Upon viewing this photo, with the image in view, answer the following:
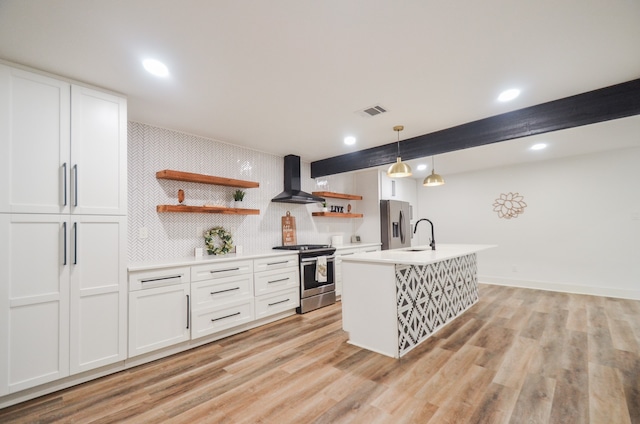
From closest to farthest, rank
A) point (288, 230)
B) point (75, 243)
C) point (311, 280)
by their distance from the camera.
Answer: point (75, 243)
point (311, 280)
point (288, 230)

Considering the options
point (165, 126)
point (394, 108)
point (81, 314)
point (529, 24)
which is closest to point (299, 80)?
point (394, 108)

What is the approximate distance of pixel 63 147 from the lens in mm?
2168

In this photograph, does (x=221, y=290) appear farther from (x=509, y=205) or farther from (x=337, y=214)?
(x=509, y=205)

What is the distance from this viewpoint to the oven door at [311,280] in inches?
155

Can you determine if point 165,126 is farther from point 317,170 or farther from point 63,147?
point 317,170

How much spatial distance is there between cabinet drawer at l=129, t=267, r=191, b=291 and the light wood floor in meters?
0.73

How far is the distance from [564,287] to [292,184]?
516cm

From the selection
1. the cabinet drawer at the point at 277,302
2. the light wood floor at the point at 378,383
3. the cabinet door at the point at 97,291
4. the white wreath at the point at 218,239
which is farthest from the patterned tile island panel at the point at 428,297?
the cabinet door at the point at 97,291

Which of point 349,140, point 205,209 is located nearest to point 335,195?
point 349,140

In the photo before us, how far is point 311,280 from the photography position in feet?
13.3

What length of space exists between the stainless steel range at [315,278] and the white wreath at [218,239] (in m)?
0.84

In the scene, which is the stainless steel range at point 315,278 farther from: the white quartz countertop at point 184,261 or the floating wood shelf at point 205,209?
the floating wood shelf at point 205,209

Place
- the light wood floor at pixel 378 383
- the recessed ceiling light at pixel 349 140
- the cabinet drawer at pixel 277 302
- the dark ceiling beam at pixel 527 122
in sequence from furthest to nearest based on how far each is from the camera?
the recessed ceiling light at pixel 349 140, the cabinet drawer at pixel 277 302, the dark ceiling beam at pixel 527 122, the light wood floor at pixel 378 383

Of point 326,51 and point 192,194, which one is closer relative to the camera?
point 326,51
